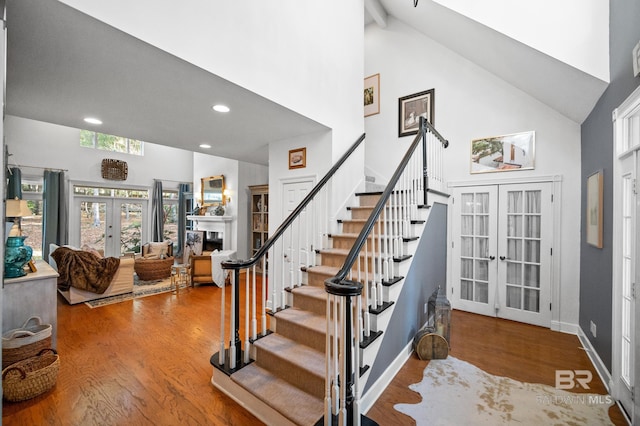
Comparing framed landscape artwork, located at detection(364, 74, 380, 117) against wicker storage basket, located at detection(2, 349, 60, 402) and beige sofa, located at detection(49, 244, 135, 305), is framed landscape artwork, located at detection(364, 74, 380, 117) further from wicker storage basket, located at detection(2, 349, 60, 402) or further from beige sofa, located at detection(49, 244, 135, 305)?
wicker storage basket, located at detection(2, 349, 60, 402)

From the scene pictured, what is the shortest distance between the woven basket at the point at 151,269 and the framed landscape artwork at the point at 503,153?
650cm

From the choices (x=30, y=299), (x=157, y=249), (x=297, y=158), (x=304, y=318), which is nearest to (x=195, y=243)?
(x=157, y=249)

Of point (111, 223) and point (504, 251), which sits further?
point (111, 223)

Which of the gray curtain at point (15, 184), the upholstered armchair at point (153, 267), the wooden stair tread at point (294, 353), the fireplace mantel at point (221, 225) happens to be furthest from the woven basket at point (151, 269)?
the wooden stair tread at point (294, 353)

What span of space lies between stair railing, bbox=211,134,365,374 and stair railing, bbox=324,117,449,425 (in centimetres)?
73

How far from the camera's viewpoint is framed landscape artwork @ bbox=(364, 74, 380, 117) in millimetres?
5277

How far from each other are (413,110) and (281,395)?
15.3 feet

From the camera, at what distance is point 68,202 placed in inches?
266

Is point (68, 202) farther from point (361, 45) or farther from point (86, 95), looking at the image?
point (361, 45)

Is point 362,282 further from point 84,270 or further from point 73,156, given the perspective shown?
point 73,156

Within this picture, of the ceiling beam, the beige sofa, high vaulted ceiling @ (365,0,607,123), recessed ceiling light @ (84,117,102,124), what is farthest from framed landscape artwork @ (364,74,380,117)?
the beige sofa

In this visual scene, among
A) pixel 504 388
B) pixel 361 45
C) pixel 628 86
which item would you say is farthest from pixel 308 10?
pixel 504 388

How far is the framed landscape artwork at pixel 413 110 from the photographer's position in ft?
15.3

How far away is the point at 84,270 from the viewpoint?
4.59m
